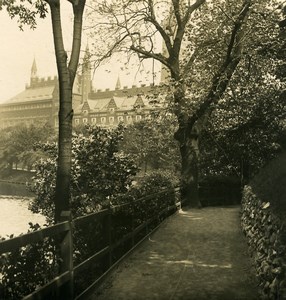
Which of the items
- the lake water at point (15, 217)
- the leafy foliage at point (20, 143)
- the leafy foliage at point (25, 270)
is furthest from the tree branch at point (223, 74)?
the leafy foliage at point (20, 143)

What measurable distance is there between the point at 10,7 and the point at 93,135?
24.7ft

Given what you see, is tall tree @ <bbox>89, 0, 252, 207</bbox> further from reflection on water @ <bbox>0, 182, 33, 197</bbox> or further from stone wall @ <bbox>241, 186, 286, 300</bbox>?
reflection on water @ <bbox>0, 182, 33, 197</bbox>

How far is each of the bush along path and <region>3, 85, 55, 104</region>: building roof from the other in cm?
16402

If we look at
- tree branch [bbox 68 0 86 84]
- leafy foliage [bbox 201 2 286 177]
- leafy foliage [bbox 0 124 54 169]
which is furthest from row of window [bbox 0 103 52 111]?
tree branch [bbox 68 0 86 84]

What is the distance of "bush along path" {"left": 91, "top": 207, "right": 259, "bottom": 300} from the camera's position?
679cm

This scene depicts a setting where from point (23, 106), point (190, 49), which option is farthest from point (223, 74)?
point (23, 106)

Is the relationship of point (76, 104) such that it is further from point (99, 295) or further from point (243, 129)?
point (99, 295)

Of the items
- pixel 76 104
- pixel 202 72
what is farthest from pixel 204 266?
pixel 76 104

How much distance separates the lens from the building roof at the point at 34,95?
17488 centimetres

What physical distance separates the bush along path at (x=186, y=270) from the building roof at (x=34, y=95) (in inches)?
6458

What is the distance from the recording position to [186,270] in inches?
322

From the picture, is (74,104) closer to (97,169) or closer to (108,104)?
(108,104)

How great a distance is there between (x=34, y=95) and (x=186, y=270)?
18097 cm

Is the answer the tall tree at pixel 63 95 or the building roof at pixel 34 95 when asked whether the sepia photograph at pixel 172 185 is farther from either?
the building roof at pixel 34 95
